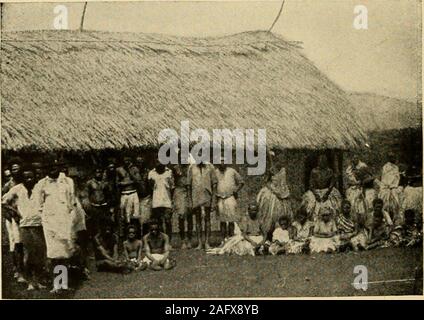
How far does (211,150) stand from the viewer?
6234mm

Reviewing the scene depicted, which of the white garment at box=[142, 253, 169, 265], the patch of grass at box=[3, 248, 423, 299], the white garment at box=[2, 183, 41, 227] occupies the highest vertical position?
the white garment at box=[2, 183, 41, 227]

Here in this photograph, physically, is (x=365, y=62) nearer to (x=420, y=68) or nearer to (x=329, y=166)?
(x=420, y=68)

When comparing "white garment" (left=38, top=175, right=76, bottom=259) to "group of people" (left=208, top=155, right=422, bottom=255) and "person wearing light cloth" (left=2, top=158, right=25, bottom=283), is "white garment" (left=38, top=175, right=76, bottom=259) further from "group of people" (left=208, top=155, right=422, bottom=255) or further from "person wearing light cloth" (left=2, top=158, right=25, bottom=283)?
"group of people" (left=208, top=155, right=422, bottom=255)

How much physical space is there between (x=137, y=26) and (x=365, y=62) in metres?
2.09

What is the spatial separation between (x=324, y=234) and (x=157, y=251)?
1521 mm

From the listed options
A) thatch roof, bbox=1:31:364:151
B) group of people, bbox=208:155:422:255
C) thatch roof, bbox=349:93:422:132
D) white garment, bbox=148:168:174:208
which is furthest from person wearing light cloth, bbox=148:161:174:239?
thatch roof, bbox=349:93:422:132

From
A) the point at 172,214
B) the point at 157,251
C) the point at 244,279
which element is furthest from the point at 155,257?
the point at 244,279

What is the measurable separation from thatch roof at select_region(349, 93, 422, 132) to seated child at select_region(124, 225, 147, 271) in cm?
231

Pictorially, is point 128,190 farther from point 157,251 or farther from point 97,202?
point 157,251

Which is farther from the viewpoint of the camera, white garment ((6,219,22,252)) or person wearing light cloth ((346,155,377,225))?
person wearing light cloth ((346,155,377,225))

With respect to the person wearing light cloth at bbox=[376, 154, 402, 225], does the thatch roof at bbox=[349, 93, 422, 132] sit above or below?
above

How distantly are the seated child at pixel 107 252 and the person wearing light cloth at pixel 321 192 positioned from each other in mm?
1742

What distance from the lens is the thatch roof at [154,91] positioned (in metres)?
6.17

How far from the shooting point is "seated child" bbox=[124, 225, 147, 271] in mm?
6211
